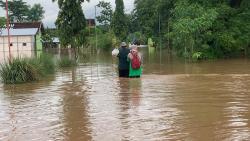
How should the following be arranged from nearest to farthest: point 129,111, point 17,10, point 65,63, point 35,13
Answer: point 129,111 → point 65,63 → point 17,10 → point 35,13

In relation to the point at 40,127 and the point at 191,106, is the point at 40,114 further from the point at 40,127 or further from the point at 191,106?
the point at 191,106

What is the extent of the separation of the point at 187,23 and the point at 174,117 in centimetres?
2311

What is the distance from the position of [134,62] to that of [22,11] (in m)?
83.0

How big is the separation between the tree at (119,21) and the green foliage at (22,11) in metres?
21.5

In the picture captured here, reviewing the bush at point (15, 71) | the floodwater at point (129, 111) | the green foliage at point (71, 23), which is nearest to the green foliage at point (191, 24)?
the green foliage at point (71, 23)

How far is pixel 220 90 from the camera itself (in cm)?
1392

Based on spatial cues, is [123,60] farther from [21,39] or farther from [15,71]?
[21,39]

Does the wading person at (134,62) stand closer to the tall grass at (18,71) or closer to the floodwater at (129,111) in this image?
the floodwater at (129,111)

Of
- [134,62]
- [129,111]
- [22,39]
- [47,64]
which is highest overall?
[22,39]

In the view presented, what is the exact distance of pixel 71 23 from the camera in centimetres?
3138

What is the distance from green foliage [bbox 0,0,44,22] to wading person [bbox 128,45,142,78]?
238 ft

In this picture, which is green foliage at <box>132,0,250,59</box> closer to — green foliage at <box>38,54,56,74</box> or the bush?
green foliage at <box>38,54,56,74</box>

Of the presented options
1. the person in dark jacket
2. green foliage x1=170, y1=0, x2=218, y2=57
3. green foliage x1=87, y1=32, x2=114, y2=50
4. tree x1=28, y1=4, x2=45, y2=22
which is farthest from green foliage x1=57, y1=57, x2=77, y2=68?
tree x1=28, y1=4, x2=45, y2=22

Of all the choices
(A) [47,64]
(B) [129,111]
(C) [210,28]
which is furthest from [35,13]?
(B) [129,111]
